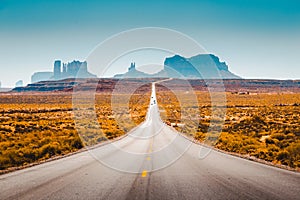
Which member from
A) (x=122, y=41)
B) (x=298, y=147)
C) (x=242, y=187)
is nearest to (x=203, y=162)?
(x=242, y=187)

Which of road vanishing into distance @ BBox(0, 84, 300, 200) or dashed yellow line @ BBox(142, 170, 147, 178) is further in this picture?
dashed yellow line @ BBox(142, 170, 147, 178)

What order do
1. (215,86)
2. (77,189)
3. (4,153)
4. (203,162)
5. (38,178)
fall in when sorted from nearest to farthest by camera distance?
(77,189) → (38,178) → (203,162) → (4,153) → (215,86)

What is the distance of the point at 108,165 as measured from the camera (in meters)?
11.5

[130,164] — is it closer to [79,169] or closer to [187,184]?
[79,169]

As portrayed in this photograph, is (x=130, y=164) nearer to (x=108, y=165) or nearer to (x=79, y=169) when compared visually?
(x=108, y=165)

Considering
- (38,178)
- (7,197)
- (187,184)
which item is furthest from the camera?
(38,178)

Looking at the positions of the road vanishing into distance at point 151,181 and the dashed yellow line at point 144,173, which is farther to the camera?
the dashed yellow line at point 144,173

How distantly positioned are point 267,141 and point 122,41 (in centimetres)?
→ 1213

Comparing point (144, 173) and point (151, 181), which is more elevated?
point (151, 181)

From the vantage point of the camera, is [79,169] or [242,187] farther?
[79,169]

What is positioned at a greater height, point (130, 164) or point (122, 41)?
point (122, 41)

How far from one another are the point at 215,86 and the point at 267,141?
565 ft

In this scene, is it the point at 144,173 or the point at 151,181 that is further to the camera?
the point at 144,173

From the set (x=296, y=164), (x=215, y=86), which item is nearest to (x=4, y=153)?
(x=296, y=164)
